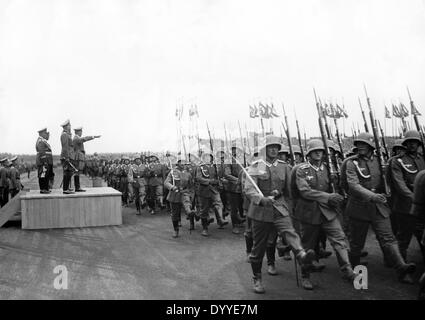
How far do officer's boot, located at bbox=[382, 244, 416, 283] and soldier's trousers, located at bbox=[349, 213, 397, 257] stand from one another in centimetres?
6

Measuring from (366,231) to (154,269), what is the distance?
344 cm

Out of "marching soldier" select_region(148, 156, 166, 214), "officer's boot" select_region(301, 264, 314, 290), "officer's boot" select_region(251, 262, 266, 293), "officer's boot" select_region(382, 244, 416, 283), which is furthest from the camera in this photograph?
"marching soldier" select_region(148, 156, 166, 214)

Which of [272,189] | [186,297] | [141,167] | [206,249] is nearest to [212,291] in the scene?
[186,297]

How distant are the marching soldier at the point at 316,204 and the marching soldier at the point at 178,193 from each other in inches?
160

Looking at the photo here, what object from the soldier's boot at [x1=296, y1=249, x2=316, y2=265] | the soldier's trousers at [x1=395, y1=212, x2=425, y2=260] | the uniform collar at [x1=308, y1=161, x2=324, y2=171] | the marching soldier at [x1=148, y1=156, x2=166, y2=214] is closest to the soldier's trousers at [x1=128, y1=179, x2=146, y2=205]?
the marching soldier at [x1=148, y1=156, x2=166, y2=214]

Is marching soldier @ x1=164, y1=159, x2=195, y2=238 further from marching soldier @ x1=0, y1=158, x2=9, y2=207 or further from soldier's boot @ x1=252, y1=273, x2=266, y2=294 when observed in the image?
marching soldier @ x1=0, y1=158, x2=9, y2=207

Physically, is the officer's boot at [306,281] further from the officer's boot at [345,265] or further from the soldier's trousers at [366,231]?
the soldier's trousers at [366,231]

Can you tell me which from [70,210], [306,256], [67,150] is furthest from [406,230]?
[67,150]

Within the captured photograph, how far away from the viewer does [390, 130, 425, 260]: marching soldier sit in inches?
248

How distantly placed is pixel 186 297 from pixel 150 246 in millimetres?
3509

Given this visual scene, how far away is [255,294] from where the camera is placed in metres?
5.36
